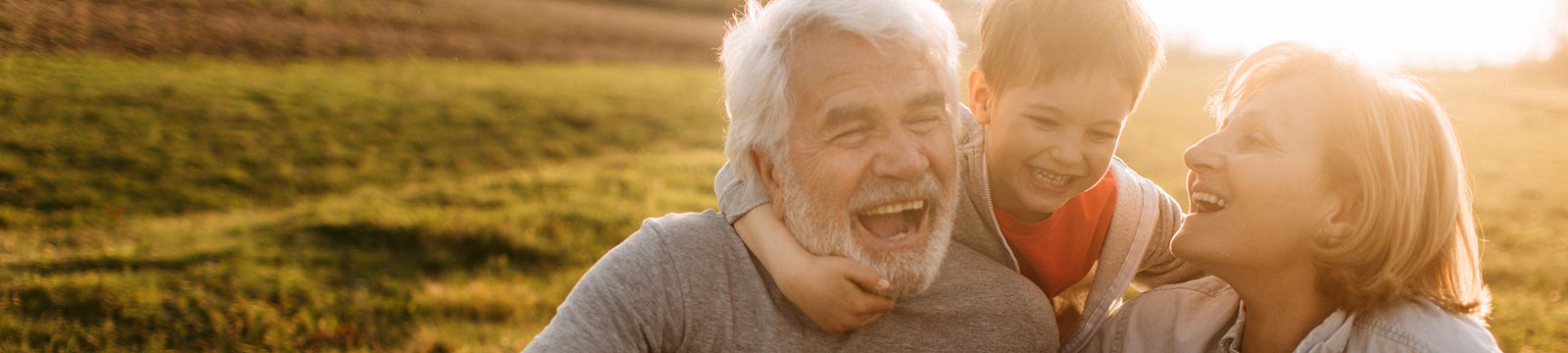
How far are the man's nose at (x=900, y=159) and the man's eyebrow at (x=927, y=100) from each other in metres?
0.08

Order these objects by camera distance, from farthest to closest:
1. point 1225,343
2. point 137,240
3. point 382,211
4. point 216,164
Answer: point 216,164 → point 382,211 → point 137,240 → point 1225,343

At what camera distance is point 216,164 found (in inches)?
408

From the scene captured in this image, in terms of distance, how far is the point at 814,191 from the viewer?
2906 millimetres

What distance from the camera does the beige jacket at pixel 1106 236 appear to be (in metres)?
3.28

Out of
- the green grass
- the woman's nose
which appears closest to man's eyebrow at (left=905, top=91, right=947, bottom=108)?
the woman's nose

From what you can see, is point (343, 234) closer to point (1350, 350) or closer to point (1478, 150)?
point (1350, 350)

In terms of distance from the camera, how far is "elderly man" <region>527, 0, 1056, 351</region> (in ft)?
9.13

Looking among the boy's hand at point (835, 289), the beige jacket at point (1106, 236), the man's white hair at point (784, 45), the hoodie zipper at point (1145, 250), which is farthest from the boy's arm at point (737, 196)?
the hoodie zipper at point (1145, 250)

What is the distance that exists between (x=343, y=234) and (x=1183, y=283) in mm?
6755

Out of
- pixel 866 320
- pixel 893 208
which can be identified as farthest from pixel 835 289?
pixel 893 208

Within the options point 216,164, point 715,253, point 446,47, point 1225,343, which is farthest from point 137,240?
point 446,47

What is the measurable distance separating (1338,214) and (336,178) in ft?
32.6

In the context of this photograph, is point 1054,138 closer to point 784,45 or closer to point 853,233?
point 853,233

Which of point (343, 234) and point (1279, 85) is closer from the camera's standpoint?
point (1279, 85)
